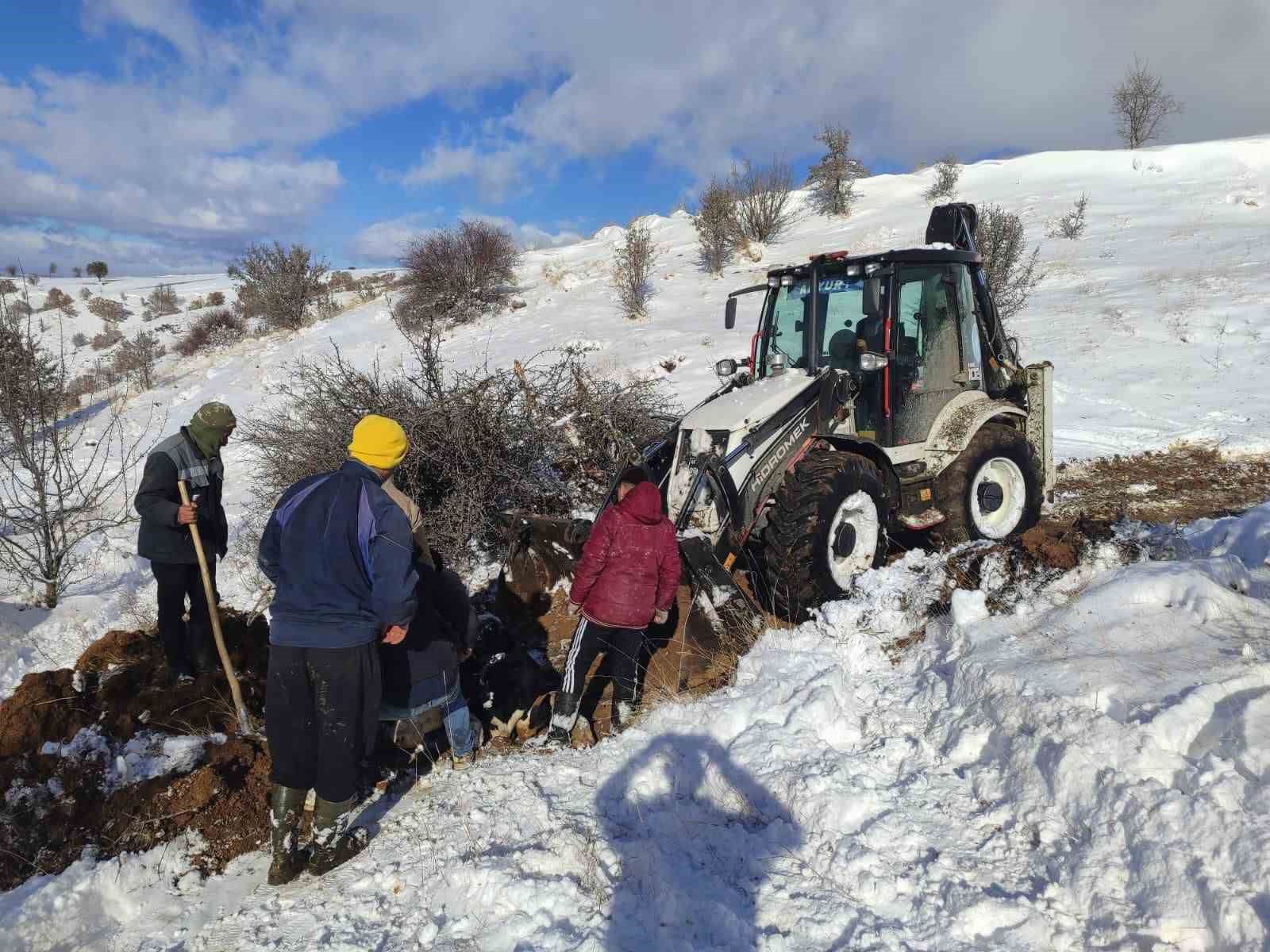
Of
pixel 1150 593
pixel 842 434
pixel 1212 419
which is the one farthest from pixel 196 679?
pixel 1212 419

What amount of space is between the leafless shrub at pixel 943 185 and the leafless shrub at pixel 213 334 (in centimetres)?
2360

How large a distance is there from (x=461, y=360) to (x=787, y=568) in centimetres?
1334

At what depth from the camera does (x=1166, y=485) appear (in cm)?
768

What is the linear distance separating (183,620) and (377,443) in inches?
104

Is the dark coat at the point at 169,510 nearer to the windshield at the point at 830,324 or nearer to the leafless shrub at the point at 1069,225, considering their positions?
the windshield at the point at 830,324

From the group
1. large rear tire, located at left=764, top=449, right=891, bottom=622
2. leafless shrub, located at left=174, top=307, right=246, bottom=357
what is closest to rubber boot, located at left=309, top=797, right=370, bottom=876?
large rear tire, located at left=764, top=449, right=891, bottom=622

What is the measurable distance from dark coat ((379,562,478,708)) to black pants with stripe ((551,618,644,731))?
607 millimetres

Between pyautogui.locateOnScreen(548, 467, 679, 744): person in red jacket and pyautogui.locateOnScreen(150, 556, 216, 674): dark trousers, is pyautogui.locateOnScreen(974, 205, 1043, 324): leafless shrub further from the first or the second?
pyautogui.locateOnScreen(150, 556, 216, 674): dark trousers

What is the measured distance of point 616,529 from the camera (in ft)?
13.1

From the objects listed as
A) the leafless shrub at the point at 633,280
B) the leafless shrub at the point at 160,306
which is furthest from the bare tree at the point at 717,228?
the leafless shrub at the point at 160,306

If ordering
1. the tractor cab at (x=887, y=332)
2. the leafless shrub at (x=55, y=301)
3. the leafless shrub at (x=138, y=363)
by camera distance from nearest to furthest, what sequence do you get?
the tractor cab at (x=887, y=332) → the leafless shrub at (x=138, y=363) → the leafless shrub at (x=55, y=301)

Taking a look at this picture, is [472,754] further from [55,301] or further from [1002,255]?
[55,301]

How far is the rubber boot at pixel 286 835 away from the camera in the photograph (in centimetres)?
311

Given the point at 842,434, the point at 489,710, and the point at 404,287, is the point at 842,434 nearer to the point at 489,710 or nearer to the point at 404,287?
the point at 489,710
